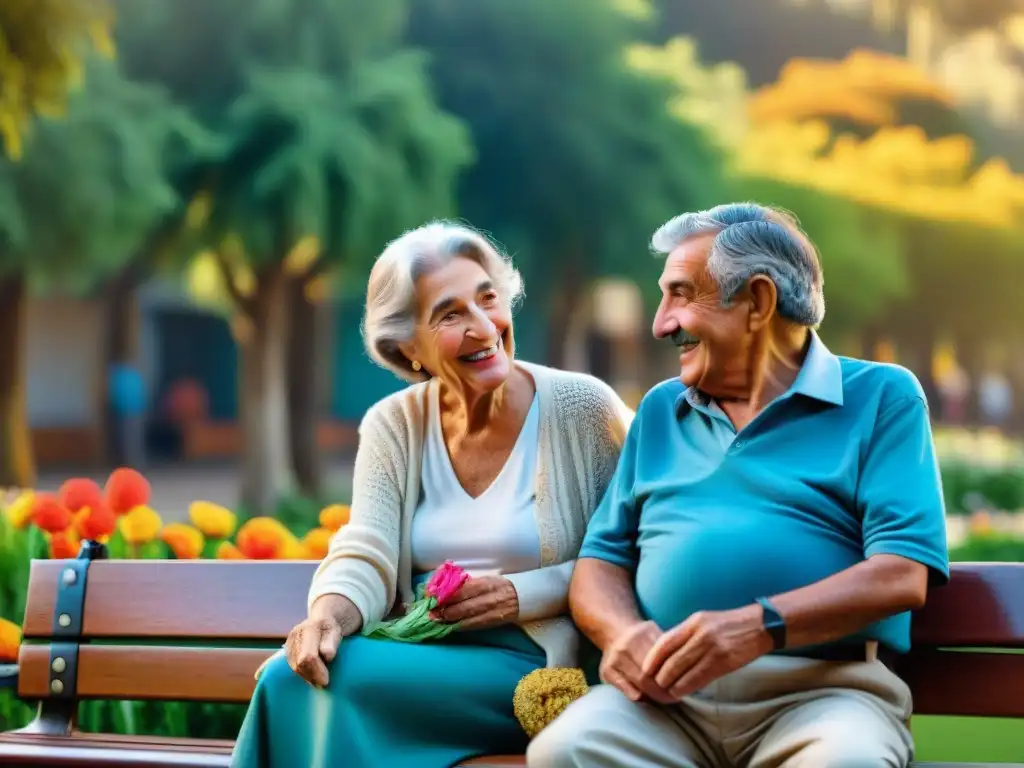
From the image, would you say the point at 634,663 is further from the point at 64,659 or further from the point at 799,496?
the point at 64,659

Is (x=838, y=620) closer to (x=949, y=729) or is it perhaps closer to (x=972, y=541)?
(x=949, y=729)

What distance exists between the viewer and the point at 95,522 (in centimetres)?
402

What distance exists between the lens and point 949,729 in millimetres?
5012

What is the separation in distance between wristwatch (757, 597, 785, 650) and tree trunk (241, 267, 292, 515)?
36.1 ft

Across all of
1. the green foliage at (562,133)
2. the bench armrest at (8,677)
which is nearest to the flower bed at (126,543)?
the bench armrest at (8,677)

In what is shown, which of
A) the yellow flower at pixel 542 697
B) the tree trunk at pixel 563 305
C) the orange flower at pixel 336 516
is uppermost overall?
the tree trunk at pixel 563 305

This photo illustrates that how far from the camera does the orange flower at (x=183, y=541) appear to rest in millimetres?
3973

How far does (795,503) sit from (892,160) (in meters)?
21.8

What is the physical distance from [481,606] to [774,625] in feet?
2.20

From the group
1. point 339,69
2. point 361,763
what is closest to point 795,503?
point 361,763

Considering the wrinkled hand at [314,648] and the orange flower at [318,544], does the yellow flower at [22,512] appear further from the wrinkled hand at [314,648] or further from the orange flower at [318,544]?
the wrinkled hand at [314,648]

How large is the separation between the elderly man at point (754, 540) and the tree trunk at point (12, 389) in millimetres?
10893

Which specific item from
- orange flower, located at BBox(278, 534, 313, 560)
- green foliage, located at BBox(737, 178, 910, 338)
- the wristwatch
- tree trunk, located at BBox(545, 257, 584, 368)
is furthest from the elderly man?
green foliage, located at BBox(737, 178, 910, 338)

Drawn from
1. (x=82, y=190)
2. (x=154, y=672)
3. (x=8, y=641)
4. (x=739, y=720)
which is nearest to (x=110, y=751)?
(x=154, y=672)
